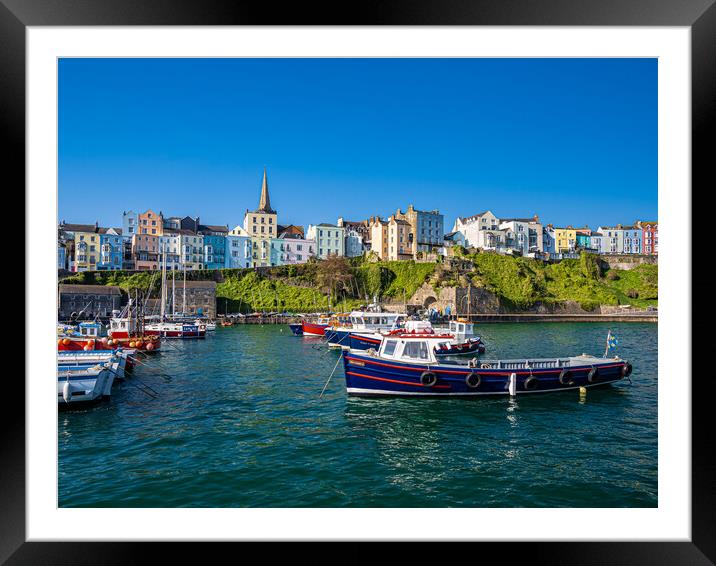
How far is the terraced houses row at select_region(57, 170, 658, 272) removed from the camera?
4578 centimetres

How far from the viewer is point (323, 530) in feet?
12.8

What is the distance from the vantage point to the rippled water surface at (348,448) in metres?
6.03

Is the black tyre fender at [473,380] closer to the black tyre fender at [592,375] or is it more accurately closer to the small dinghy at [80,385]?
the black tyre fender at [592,375]

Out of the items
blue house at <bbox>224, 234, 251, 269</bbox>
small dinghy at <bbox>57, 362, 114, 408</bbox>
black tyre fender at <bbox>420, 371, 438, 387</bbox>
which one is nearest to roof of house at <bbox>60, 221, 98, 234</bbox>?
blue house at <bbox>224, 234, 251, 269</bbox>

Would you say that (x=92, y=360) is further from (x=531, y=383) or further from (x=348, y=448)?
(x=531, y=383)

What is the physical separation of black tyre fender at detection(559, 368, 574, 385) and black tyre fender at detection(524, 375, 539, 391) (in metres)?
0.79

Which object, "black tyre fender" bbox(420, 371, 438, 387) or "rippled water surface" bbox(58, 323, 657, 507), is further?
"black tyre fender" bbox(420, 371, 438, 387)

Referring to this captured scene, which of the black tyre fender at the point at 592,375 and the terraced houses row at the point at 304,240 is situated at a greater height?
the terraced houses row at the point at 304,240

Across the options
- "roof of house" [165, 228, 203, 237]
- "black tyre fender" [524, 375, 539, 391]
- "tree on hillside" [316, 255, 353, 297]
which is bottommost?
"black tyre fender" [524, 375, 539, 391]

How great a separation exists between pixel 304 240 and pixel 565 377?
148ft

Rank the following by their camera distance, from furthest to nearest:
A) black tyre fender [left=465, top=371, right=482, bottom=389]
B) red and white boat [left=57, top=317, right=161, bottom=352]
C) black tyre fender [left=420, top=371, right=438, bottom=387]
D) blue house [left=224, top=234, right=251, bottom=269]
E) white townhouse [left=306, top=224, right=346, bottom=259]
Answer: white townhouse [left=306, top=224, right=346, bottom=259] → blue house [left=224, top=234, right=251, bottom=269] → red and white boat [left=57, top=317, right=161, bottom=352] → black tyre fender [left=465, top=371, right=482, bottom=389] → black tyre fender [left=420, top=371, right=438, bottom=387]

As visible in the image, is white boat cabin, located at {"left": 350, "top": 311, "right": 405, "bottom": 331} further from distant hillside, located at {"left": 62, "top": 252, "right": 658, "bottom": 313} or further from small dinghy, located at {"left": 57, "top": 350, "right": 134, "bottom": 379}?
distant hillside, located at {"left": 62, "top": 252, "right": 658, "bottom": 313}
